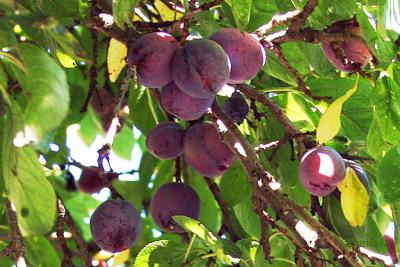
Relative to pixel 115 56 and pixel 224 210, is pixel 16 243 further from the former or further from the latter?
pixel 224 210

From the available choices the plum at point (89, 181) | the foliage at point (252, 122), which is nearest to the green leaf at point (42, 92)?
the foliage at point (252, 122)

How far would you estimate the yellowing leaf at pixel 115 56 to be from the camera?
162 cm

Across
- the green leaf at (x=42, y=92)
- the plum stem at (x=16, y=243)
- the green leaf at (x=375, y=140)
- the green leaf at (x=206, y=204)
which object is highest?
the green leaf at (x=42, y=92)

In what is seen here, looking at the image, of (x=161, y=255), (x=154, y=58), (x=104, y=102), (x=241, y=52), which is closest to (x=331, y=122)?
(x=241, y=52)

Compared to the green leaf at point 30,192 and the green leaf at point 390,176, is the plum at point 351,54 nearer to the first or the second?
the green leaf at point 390,176

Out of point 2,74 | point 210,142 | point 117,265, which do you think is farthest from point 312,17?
point 117,265

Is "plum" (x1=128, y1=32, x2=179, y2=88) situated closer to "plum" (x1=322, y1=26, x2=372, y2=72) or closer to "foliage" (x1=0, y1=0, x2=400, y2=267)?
"foliage" (x1=0, y1=0, x2=400, y2=267)

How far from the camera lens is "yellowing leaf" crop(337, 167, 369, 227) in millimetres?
1322

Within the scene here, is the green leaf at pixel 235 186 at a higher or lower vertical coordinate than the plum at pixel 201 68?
lower

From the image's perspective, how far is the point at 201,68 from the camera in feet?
3.89

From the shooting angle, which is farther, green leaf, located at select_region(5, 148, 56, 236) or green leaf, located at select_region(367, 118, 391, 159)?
green leaf, located at select_region(367, 118, 391, 159)

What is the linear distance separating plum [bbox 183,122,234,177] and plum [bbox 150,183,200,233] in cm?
7

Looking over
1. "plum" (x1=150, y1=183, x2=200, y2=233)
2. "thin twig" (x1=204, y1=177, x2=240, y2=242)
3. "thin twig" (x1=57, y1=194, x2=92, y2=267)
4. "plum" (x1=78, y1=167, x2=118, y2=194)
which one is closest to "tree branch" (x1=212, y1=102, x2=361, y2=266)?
"plum" (x1=150, y1=183, x2=200, y2=233)

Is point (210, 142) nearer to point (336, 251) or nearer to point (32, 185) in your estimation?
point (336, 251)
